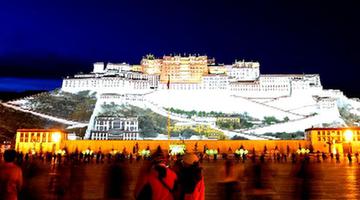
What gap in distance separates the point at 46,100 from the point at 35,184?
64.5 meters

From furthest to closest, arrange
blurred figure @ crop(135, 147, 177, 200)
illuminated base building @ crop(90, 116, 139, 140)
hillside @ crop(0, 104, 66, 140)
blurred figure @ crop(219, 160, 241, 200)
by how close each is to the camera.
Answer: illuminated base building @ crop(90, 116, 139, 140) → hillside @ crop(0, 104, 66, 140) → blurred figure @ crop(219, 160, 241, 200) → blurred figure @ crop(135, 147, 177, 200)

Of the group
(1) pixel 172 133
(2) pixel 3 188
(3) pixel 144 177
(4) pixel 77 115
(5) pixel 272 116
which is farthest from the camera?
(5) pixel 272 116

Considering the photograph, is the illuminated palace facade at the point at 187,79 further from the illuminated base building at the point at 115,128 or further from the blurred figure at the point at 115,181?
the blurred figure at the point at 115,181

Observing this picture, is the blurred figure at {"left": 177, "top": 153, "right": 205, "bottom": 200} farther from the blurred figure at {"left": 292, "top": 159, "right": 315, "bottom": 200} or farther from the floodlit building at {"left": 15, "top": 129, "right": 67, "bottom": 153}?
the floodlit building at {"left": 15, "top": 129, "right": 67, "bottom": 153}

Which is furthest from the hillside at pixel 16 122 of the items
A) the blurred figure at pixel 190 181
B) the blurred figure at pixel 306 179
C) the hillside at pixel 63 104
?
the blurred figure at pixel 190 181

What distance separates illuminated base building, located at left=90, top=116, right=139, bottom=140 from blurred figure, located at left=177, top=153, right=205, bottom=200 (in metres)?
51.6

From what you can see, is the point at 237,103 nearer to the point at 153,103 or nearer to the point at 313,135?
the point at 153,103

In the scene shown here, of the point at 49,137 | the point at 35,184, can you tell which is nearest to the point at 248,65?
the point at 49,137

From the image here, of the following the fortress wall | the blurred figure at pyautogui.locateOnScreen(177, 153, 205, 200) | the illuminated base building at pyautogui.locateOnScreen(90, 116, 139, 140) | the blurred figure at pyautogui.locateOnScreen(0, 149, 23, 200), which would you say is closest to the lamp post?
the fortress wall

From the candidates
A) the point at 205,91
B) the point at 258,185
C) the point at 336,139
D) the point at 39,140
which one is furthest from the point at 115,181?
the point at 205,91

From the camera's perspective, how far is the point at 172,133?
5672cm

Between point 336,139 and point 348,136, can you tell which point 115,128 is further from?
point 348,136

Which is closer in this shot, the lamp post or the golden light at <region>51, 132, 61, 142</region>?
the lamp post

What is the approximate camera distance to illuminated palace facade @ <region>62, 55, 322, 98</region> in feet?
239
